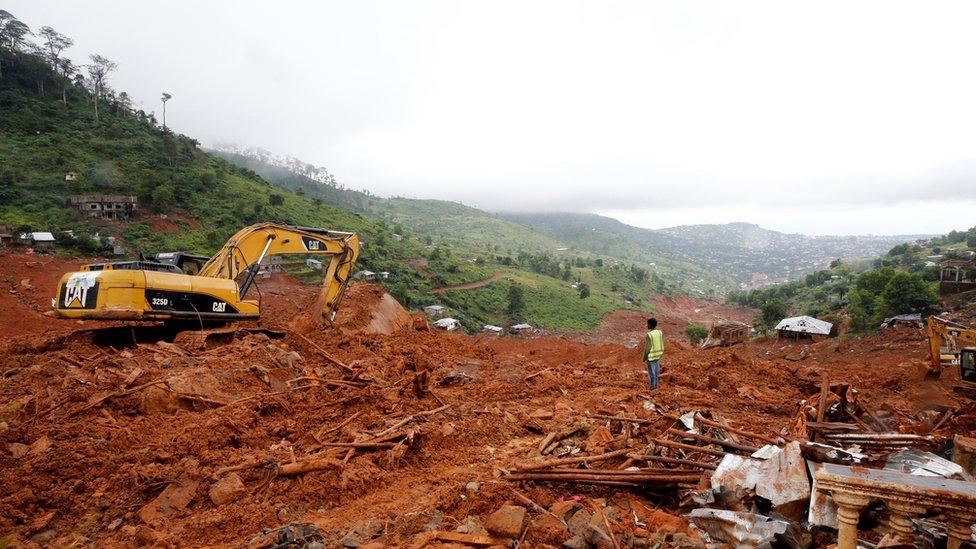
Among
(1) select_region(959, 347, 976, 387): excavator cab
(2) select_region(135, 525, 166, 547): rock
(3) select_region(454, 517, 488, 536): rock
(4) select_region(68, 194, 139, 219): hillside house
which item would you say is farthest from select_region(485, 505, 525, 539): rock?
(4) select_region(68, 194, 139, 219): hillside house

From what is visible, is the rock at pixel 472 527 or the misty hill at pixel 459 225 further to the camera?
the misty hill at pixel 459 225

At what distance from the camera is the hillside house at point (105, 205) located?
109 feet

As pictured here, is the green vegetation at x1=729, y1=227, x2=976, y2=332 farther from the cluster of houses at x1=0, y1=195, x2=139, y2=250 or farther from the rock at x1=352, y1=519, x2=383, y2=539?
the cluster of houses at x1=0, y1=195, x2=139, y2=250

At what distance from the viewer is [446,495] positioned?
4.34 metres

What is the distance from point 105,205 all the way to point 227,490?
3899cm

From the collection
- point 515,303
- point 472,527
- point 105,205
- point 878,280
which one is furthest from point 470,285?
point 472,527

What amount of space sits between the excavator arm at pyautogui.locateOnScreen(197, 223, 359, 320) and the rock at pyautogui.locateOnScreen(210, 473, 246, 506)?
6.27 m

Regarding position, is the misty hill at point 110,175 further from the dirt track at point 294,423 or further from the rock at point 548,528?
the rock at point 548,528

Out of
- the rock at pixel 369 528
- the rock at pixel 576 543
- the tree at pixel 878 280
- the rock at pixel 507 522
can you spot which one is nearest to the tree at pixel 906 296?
the tree at pixel 878 280

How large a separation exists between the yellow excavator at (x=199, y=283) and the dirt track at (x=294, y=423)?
0.78m

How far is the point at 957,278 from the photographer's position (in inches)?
1251

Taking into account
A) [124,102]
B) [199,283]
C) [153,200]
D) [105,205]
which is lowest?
[199,283]

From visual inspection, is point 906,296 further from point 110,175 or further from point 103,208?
point 110,175

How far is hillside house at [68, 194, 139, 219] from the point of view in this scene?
33.1m
